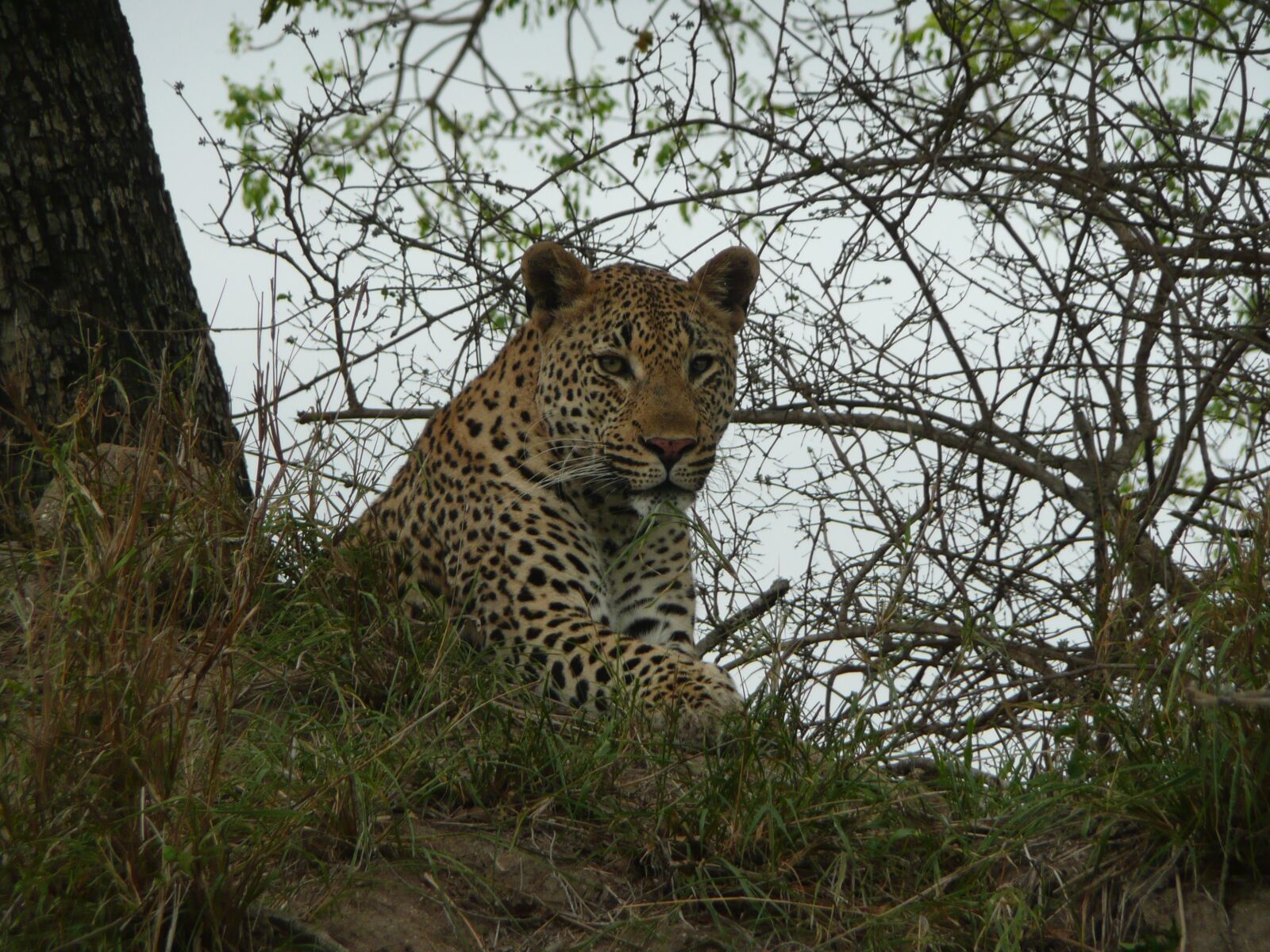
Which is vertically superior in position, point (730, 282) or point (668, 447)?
point (730, 282)

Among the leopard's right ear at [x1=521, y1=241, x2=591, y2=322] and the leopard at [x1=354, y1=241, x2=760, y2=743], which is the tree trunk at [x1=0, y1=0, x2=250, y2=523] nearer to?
the leopard at [x1=354, y1=241, x2=760, y2=743]

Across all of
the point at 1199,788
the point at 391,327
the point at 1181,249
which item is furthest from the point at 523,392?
the point at 1199,788

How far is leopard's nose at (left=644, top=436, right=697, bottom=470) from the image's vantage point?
5.55 meters

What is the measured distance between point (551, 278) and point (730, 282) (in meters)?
0.79

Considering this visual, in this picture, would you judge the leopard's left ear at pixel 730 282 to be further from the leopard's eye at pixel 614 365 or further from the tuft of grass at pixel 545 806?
the tuft of grass at pixel 545 806

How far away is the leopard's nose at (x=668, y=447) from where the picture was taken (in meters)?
5.55

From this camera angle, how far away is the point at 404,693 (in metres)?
4.55

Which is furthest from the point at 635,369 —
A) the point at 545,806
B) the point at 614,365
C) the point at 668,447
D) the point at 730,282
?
the point at 545,806

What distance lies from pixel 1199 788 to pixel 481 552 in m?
2.86

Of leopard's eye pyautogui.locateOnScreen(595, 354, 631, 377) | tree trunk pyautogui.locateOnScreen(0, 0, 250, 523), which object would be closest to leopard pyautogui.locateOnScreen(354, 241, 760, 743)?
leopard's eye pyautogui.locateOnScreen(595, 354, 631, 377)

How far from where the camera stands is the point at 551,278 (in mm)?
5992

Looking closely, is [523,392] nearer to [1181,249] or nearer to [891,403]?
[891,403]

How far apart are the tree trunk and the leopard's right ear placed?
1399 mm

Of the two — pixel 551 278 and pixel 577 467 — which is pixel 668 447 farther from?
pixel 551 278
